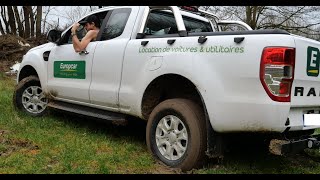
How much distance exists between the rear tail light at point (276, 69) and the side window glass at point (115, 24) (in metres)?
2.16

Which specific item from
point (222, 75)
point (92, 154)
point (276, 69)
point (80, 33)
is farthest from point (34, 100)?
point (276, 69)

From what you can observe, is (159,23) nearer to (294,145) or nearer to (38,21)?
(294,145)

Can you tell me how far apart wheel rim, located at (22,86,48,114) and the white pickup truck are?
2.16 feet

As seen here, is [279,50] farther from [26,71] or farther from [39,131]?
[26,71]

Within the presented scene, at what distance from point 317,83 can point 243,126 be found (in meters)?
0.88

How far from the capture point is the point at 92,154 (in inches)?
166

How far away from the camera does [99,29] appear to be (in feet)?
17.1

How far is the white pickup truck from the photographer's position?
3.22 m

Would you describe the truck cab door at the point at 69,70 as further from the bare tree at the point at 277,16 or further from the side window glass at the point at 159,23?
the bare tree at the point at 277,16

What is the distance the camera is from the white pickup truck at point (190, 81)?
3221mm

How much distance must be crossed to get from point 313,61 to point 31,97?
4.54 meters

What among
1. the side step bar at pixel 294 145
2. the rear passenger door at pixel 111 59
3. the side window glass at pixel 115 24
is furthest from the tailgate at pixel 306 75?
the side window glass at pixel 115 24

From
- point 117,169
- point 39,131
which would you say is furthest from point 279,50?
point 39,131

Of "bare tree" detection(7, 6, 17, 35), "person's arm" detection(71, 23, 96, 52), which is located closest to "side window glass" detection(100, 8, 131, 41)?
"person's arm" detection(71, 23, 96, 52)
